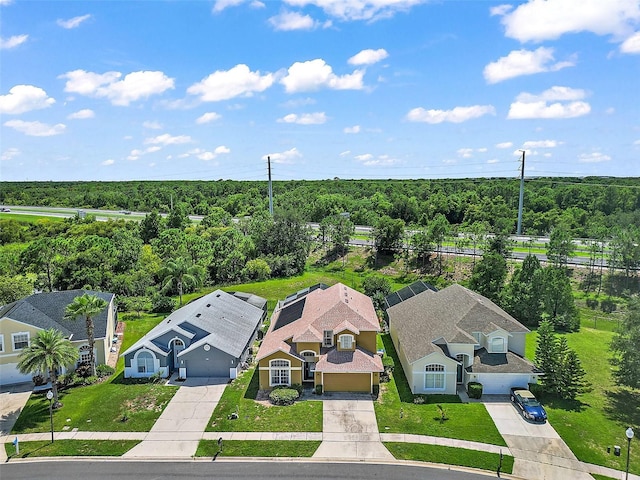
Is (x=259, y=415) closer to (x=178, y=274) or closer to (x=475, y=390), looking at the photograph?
(x=475, y=390)

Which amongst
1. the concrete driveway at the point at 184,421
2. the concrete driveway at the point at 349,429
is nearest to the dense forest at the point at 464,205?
the concrete driveway at the point at 184,421

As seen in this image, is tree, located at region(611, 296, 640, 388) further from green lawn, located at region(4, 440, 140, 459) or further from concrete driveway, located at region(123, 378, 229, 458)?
green lawn, located at region(4, 440, 140, 459)

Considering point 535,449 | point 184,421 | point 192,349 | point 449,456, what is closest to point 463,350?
point 535,449

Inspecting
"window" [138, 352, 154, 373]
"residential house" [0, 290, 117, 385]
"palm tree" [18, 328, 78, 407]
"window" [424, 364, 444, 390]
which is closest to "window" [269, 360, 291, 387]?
"window" [138, 352, 154, 373]

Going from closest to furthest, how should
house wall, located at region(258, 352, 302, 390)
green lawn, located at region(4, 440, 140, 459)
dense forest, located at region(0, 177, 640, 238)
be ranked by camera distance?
green lawn, located at region(4, 440, 140, 459), house wall, located at region(258, 352, 302, 390), dense forest, located at region(0, 177, 640, 238)

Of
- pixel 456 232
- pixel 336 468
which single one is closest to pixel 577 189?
pixel 456 232
